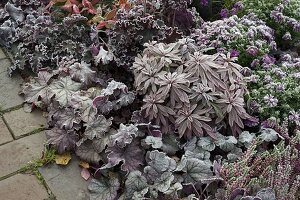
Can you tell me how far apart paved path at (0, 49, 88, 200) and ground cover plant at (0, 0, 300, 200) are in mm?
78

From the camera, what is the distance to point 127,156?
3.03 meters

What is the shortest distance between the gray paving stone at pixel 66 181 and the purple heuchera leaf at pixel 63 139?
9cm

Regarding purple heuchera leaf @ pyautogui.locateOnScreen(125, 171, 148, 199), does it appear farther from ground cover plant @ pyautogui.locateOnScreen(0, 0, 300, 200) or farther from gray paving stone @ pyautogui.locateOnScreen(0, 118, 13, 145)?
gray paving stone @ pyautogui.locateOnScreen(0, 118, 13, 145)

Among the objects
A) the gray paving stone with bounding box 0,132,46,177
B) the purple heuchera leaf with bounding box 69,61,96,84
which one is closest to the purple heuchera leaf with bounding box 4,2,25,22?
the purple heuchera leaf with bounding box 69,61,96,84

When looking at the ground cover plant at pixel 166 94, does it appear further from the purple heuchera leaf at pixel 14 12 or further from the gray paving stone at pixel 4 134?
the gray paving stone at pixel 4 134

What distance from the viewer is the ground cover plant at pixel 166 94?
2934 mm

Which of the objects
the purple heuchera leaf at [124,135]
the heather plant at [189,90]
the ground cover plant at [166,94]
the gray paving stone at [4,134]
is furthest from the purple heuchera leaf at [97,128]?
the gray paving stone at [4,134]

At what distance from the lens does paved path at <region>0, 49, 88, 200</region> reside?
2.95 meters

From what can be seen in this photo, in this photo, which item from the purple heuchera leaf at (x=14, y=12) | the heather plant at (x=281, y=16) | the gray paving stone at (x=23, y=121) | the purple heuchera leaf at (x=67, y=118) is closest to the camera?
the purple heuchera leaf at (x=67, y=118)

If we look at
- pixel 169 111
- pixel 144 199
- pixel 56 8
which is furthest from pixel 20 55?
pixel 144 199

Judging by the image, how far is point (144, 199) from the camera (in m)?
2.84

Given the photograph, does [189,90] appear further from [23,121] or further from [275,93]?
[23,121]

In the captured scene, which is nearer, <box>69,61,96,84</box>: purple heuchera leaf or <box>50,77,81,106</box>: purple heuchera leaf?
<box>50,77,81,106</box>: purple heuchera leaf

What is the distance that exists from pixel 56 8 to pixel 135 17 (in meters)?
0.82
